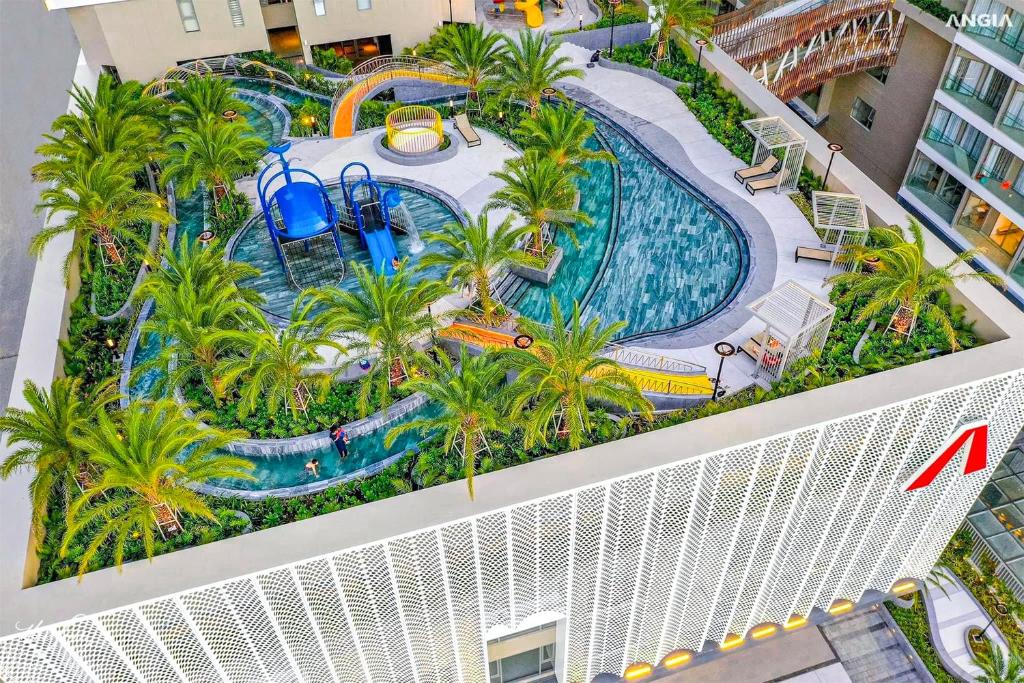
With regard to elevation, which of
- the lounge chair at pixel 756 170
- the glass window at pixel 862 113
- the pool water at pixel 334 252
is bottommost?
the glass window at pixel 862 113

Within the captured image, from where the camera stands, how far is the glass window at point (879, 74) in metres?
41.6

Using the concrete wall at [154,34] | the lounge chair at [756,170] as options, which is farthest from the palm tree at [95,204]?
the lounge chair at [756,170]

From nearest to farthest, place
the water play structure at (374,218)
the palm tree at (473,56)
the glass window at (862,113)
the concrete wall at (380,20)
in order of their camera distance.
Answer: the water play structure at (374,218), the palm tree at (473,56), the concrete wall at (380,20), the glass window at (862,113)

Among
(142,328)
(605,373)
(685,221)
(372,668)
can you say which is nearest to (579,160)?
(685,221)

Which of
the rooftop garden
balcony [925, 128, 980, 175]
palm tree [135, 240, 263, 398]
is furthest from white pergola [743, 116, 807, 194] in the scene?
palm tree [135, 240, 263, 398]

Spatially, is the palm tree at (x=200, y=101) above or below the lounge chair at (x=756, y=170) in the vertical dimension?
above

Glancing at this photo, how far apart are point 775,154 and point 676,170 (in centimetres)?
375

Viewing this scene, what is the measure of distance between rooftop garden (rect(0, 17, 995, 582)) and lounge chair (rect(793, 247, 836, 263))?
178 cm

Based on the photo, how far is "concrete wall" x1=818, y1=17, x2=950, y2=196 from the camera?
38.6 meters

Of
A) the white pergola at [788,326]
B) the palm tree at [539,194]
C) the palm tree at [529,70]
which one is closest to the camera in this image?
the white pergola at [788,326]

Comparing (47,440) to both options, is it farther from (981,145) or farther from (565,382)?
(981,145)

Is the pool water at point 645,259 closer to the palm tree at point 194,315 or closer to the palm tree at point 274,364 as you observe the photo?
the palm tree at point 274,364

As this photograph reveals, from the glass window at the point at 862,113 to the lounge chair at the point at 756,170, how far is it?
1685 centimetres

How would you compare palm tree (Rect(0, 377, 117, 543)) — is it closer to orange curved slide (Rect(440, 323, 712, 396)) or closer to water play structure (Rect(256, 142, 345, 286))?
water play structure (Rect(256, 142, 345, 286))
